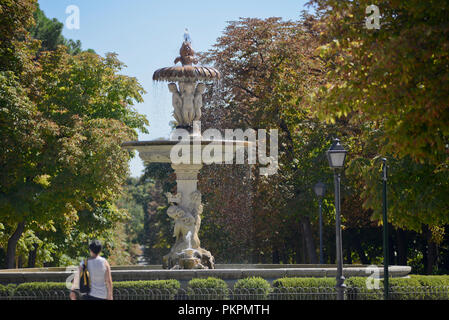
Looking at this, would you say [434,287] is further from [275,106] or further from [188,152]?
[275,106]

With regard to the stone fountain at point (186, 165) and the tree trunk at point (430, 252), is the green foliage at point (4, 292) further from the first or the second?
the tree trunk at point (430, 252)

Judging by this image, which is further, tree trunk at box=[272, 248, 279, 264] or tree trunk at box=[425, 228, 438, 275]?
tree trunk at box=[272, 248, 279, 264]

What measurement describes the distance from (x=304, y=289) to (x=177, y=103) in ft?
19.9

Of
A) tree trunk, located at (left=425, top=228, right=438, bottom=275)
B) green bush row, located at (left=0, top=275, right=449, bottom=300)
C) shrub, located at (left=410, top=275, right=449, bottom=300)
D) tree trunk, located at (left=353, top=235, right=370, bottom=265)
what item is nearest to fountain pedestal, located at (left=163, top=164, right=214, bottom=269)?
green bush row, located at (left=0, top=275, right=449, bottom=300)

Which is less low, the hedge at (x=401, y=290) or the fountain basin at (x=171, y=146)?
the fountain basin at (x=171, y=146)

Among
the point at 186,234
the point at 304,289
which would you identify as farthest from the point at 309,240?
the point at 304,289

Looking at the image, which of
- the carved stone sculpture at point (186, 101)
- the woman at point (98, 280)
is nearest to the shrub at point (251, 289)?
the woman at point (98, 280)

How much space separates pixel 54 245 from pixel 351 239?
532 inches

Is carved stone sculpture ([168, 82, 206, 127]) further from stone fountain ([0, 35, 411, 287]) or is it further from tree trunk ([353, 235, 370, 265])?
tree trunk ([353, 235, 370, 265])

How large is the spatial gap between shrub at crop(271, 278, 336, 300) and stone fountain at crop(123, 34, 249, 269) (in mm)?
3028

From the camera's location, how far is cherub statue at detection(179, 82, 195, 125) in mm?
17078

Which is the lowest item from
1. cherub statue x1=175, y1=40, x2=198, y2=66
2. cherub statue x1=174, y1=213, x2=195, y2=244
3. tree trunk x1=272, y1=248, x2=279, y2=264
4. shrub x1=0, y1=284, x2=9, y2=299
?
tree trunk x1=272, y1=248, x2=279, y2=264

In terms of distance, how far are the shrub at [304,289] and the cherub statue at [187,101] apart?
5261mm

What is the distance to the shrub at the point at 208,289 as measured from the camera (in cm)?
1318
